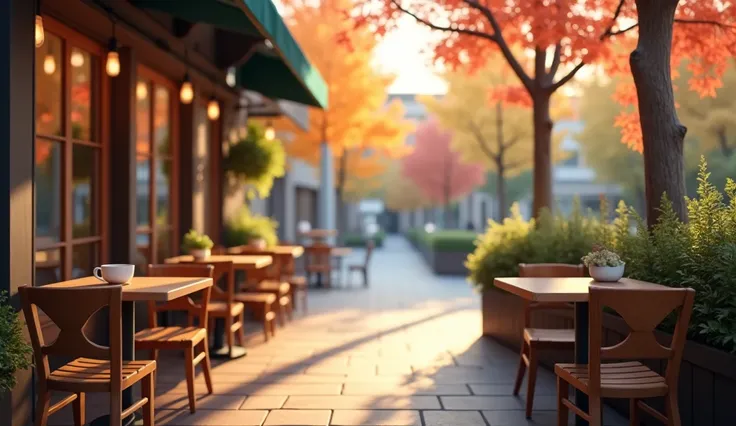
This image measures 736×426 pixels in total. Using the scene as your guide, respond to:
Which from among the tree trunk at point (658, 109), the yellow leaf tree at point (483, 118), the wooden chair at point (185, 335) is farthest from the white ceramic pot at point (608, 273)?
the yellow leaf tree at point (483, 118)

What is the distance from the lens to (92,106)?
6328mm

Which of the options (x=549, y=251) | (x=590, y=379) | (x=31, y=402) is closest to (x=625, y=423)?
(x=590, y=379)

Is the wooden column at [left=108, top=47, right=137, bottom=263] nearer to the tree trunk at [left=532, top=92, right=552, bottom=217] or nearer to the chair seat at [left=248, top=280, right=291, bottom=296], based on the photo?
the chair seat at [left=248, top=280, right=291, bottom=296]

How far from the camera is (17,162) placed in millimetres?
4234

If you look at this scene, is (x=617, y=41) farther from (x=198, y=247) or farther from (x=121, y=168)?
(x=121, y=168)

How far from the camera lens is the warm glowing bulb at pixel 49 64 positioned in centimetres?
525

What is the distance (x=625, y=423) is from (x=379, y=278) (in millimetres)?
11366

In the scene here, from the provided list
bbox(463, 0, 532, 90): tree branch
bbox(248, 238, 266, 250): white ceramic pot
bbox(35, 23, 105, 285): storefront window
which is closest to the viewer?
bbox(35, 23, 105, 285): storefront window

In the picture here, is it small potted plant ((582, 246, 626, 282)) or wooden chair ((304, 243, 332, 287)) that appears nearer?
small potted plant ((582, 246, 626, 282))

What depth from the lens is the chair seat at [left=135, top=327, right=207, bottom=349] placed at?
4766 millimetres

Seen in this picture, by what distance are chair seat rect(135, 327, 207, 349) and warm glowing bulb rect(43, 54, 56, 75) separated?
6.79 feet

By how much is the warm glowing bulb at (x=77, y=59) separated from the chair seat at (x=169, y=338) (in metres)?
2.34

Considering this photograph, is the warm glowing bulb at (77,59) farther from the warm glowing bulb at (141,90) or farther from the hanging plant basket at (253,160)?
the hanging plant basket at (253,160)

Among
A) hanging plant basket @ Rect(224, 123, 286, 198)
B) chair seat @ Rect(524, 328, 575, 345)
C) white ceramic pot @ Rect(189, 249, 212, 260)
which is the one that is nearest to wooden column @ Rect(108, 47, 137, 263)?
white ceramic pot @ Rect(189, 249, 212, 260)
